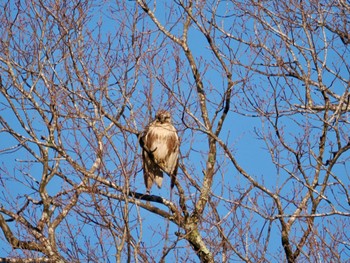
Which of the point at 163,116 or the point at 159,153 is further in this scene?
the point at 159,153

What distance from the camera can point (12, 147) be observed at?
8.70m

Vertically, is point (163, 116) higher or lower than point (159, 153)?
lower

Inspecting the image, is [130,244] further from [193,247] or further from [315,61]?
[315,61]

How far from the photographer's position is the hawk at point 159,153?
33.6 feet

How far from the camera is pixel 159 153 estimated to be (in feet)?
34.4

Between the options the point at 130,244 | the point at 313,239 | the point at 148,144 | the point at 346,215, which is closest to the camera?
the point at 130,244

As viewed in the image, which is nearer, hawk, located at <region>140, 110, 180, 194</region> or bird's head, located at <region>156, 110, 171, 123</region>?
bird's head, located at <region>156, 110, 171, 123</region>

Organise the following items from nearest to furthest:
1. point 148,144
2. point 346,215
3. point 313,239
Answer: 1. point 346,215
2. point 313,239
3. point 148,144

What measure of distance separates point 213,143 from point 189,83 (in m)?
1.08

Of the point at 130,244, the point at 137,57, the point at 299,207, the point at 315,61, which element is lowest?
the point at 130,244

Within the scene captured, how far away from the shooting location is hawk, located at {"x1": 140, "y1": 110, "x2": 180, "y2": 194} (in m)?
10.2

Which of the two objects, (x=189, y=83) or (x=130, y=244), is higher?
(x=189, y=83)

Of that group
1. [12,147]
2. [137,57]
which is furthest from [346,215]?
[12,147]

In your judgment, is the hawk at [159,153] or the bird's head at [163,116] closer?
the bird's head at [163,116]
